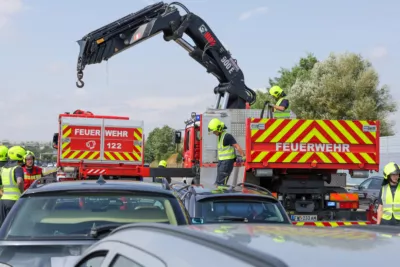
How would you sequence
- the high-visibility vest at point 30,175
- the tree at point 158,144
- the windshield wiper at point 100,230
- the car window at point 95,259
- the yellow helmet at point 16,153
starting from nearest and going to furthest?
the car window at point 95,259 → the windshield wiper at point 100,230 → the yellow helmet at point 16,153 → the high-visibility vest at point 30,175 → the tree at point 158,144

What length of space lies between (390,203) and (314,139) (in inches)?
84.6

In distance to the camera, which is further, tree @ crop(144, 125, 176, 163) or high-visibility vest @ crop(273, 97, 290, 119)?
tree @ crop(144, 125, 176, 163)

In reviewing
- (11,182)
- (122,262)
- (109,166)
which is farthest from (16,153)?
(122,262)

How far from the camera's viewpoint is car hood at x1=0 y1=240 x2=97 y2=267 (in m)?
4.68

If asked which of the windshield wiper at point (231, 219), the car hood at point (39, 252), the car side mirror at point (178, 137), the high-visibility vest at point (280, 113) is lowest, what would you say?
the car hood at point (39, 252)

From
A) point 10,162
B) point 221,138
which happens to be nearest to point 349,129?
point 221,138

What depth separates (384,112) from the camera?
44.4 meters

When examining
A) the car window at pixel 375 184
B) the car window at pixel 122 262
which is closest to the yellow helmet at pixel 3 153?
the car window at pixel 122 262

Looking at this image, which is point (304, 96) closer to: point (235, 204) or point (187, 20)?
point (187, 20)

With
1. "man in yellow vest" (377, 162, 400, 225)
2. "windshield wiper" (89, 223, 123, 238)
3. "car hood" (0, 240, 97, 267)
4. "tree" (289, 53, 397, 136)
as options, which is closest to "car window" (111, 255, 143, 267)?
"car hood" (0, 240, 97, 267)

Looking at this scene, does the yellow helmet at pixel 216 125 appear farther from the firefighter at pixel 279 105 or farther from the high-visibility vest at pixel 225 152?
the firefighter at pixel 279 105

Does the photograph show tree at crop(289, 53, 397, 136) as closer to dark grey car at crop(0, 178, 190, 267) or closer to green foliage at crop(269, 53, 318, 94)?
green foliage at crop(269, 53, 318, 94)

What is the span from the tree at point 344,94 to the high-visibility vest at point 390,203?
3370 centimetres

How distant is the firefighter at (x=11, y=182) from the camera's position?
1067cm
